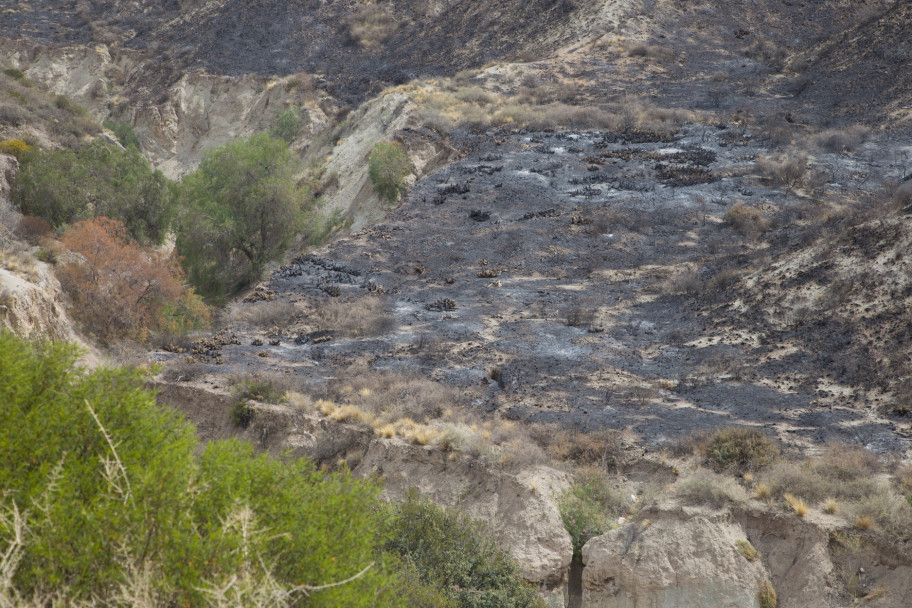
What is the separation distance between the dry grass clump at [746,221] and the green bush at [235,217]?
19.4 meters

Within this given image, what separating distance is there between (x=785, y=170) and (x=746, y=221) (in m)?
5.42

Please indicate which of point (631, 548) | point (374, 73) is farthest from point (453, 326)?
point (374, 73)

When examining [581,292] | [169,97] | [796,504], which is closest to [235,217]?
[581,292]

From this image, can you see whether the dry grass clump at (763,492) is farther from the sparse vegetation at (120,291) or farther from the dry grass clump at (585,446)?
the sparse vegetation at (120,291)

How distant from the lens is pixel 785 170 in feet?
103

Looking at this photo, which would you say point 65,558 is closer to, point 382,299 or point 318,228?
point 382,299

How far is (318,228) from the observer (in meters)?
34.0

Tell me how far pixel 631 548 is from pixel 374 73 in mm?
50341

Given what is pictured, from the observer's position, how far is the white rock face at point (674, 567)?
1077 cm

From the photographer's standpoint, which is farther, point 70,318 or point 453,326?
A: point 453,326

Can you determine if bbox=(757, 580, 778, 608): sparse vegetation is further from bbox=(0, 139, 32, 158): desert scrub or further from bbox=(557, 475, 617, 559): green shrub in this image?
bbox=(0, 139, 32, 158): desert scrub

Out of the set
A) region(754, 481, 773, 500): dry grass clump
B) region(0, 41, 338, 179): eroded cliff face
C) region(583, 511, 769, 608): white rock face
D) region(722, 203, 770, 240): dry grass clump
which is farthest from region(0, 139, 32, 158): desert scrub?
region(754, 481, 773, 500): dry grass clump

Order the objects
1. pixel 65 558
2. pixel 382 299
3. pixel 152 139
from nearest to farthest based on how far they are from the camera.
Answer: pixel 65 558 < pixel 382 299 < pixel 152 139

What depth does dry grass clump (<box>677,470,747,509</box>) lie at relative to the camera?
11596 millimetres
